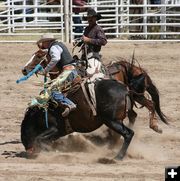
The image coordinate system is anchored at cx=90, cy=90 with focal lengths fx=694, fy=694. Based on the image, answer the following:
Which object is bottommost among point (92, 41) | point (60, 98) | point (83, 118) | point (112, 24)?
point (83, 118)

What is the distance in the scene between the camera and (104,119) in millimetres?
8703

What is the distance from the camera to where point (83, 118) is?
8828mm

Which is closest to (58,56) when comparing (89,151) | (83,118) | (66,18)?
(83,118)

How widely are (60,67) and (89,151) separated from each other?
1.21m

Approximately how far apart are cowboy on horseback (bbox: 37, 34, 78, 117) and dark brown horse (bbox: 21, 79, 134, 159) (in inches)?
6.0

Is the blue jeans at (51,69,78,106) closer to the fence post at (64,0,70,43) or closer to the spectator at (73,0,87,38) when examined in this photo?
the fence post at (64,0,70,43)

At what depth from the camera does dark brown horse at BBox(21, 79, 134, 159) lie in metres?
8.66

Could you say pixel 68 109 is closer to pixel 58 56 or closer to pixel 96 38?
pixel 58 56

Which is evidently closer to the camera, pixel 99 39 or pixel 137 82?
pixel 99 39

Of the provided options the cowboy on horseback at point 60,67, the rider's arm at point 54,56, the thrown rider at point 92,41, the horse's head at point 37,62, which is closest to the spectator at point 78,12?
the thrown rider at point 92,41

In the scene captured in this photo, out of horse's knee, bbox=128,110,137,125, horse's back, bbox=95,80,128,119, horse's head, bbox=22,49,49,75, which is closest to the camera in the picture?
horse's back, bbox=95,80,128,119

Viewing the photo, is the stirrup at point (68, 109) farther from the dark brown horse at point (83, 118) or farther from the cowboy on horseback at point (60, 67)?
the dark brown horse at point (83, 118)

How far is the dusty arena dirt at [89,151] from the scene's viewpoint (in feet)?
25.1

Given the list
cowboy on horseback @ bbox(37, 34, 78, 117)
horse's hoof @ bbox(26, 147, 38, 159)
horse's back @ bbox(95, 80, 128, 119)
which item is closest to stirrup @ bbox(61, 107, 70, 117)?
cowboy on horseback @ bbox(37, 34, 78, 117)
